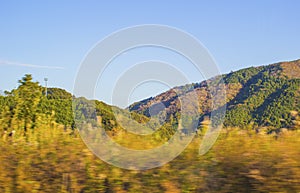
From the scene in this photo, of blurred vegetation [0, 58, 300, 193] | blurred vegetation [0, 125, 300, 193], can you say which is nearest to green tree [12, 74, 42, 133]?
blurred vegetation [0, 58, 300, 193]

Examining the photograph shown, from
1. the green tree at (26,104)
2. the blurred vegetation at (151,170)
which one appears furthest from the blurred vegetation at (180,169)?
the green tree at (26,104)

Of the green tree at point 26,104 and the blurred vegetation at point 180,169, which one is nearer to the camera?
the blurred vegetation at point 180,169

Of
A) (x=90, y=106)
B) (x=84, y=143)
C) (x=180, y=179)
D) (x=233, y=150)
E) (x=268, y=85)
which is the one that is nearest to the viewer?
(x=180, y=179)

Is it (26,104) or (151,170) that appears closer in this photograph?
(151,170)

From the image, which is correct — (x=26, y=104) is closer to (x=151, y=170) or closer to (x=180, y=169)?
(x=151, y=170)

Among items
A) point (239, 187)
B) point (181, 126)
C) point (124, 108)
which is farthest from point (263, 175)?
point (124, 108)

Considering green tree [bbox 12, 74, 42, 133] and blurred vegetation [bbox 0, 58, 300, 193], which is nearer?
blurred vegetation [bbox 0, 58, 300, 193]

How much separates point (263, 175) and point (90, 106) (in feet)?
10.6

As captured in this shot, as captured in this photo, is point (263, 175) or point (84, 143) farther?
point (84, 143)

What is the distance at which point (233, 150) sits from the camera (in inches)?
150

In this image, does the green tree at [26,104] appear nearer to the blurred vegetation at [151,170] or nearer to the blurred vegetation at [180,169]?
the blurred vegetation at [151,170]

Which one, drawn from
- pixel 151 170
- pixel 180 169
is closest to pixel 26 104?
pixel 151 170

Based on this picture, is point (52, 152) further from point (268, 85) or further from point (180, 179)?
point (268, 85)

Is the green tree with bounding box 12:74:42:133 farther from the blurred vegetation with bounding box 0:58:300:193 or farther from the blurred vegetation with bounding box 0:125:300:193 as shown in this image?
the blurred vegetation with bounding box 0:125:300:193
